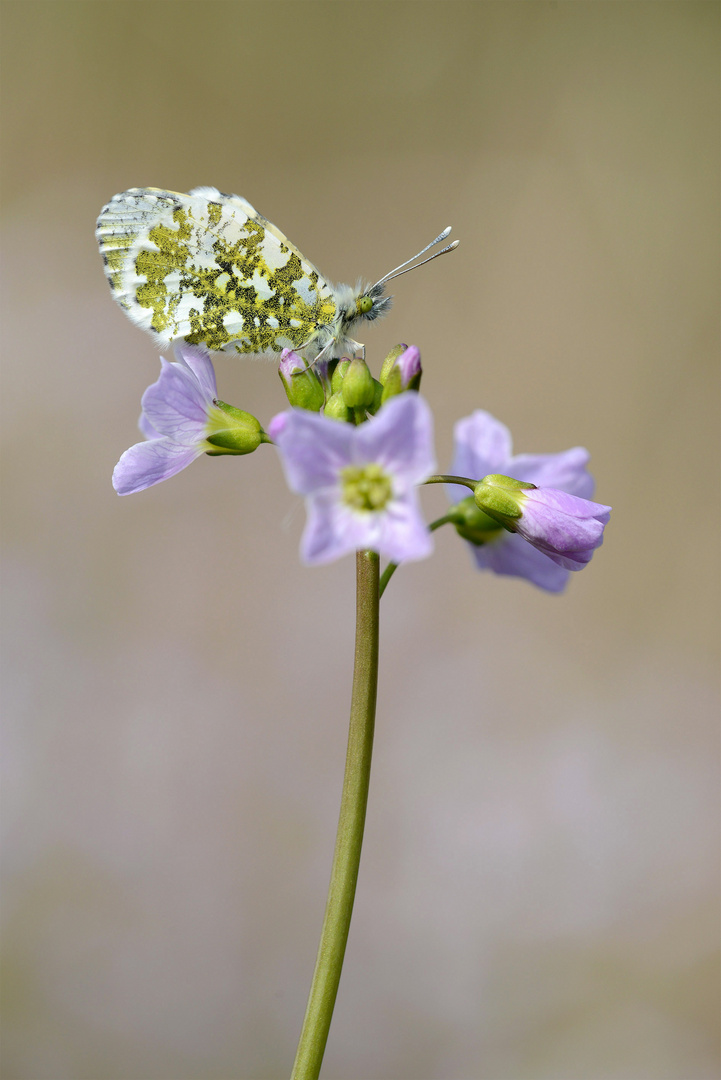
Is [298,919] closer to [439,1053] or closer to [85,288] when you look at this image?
[439,1053]

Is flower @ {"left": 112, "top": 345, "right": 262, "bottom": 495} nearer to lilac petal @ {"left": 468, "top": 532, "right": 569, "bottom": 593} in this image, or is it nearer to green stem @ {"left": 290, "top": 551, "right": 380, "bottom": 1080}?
green stem @ {"left": 290, "top": 551, "right": 380, "bottom": 1080}

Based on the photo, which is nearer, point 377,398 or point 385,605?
point 377,398

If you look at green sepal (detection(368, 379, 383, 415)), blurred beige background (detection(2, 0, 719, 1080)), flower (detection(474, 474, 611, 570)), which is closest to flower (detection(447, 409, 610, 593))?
flower (detection(474, 474, 611, 570))

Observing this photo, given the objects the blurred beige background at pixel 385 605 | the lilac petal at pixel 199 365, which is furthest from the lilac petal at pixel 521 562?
the blurred beige background at pixel 385 605

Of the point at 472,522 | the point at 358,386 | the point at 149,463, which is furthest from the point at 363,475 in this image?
the point at 472,522

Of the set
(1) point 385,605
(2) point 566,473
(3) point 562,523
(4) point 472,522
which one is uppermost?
(1) point 385,605

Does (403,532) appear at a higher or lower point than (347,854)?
higher

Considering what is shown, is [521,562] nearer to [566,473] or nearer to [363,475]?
[566,473]

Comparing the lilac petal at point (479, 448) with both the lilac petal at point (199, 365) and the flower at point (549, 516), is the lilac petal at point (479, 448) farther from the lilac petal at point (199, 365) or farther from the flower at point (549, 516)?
the lilac petal at point (199, 365)
